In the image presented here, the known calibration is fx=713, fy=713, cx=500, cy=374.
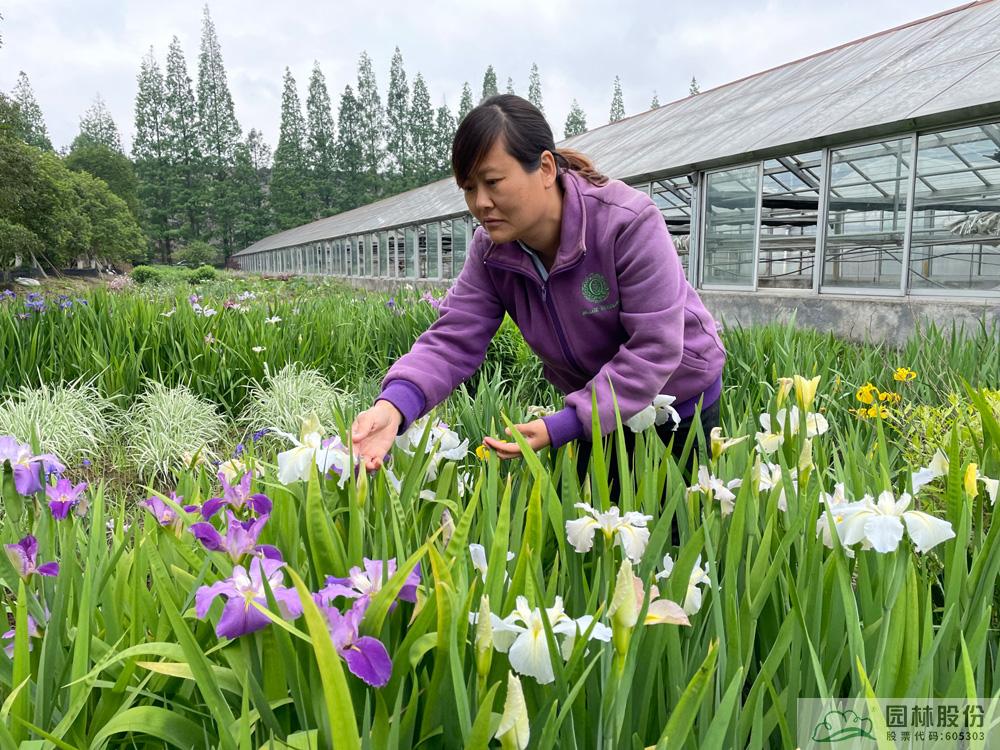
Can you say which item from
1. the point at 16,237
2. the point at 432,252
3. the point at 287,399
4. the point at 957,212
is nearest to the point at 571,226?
the point at 287,399

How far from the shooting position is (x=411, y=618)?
748mm

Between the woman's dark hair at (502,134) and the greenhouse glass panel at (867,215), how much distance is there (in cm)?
525

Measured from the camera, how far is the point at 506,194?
1.35 m

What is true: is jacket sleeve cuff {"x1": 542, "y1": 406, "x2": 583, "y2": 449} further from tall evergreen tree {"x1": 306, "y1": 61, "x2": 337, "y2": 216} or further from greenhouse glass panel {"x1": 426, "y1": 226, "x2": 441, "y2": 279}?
tall evergreen tree {"x1": 306, "y1": 61, "x2": 337, "y2": 216}

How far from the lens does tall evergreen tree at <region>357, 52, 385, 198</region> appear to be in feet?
143

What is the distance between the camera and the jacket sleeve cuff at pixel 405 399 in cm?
128

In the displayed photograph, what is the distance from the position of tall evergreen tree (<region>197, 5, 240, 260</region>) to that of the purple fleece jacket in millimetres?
47491

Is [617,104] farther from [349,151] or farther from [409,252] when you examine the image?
[409,252]

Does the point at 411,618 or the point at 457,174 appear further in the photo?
the point at 457,174

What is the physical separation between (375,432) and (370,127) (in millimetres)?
46511

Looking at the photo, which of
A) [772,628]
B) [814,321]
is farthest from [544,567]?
[814,321]

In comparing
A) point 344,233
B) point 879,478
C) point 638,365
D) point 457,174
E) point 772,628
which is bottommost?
point 772,628

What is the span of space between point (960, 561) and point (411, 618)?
1.99 feet

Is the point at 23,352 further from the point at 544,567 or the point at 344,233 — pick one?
the point at 344,233
